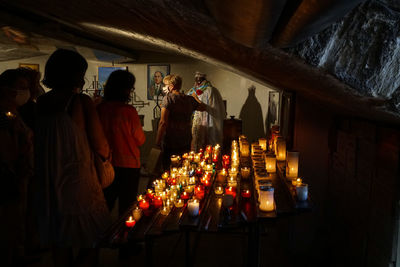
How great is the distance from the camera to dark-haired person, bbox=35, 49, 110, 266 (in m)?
2.11

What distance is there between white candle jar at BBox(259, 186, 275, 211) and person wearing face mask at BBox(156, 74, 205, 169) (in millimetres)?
2329

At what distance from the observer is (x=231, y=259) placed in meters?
3.52

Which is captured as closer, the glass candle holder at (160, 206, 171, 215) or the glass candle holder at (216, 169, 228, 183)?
the glass candle holder at (160, 206, 171, 215)

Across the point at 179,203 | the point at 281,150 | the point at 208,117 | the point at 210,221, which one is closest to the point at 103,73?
the point at 208,117

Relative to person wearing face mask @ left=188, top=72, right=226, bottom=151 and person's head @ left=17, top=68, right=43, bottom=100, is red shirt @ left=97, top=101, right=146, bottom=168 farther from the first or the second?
person wearing face mask @ left=188, top=72, right=226, bottom=151

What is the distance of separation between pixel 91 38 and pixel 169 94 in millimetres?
3140

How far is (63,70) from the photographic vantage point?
2184 mm

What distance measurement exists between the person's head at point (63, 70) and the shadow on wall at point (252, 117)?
5.79 meters

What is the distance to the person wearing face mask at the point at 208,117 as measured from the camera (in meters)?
6.12

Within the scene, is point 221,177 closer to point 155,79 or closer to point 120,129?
point 120,129

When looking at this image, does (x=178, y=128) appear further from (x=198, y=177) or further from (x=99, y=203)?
(x=99, y=203)

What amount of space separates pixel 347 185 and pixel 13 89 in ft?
10.5

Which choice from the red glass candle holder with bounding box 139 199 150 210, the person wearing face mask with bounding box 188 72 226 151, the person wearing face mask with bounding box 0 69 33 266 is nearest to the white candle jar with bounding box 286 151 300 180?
the red glass candle holder with bounding box 139 199 150 210

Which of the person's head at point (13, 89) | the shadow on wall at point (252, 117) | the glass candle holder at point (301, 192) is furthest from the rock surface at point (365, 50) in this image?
the shadow on wall at point (252, 117)
